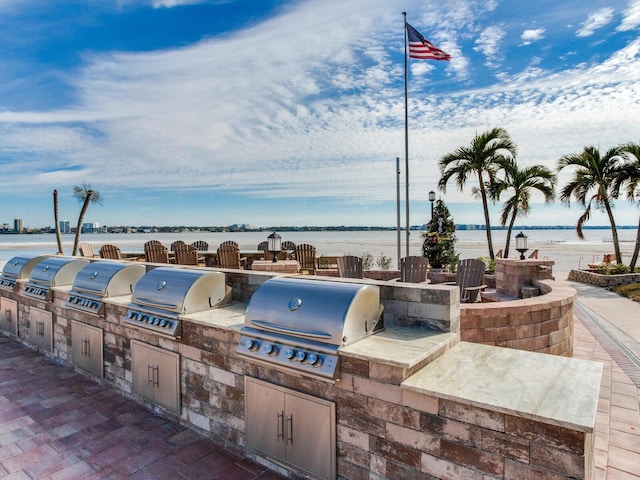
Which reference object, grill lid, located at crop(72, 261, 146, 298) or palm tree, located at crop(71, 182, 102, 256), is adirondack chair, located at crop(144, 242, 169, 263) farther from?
palm tree, located at crop(71, 182, 102, 256)

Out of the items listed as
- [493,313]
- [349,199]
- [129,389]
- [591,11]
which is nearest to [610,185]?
[591,11]

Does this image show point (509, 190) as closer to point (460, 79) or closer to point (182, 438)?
point (460, 79)

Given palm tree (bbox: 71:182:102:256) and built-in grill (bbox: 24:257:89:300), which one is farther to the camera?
palm tree (bbox: 71:182:102:256)

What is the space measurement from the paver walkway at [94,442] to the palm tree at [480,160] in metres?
10.9

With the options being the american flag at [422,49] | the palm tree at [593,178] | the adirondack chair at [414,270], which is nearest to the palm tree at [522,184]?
the palm tree at [593,178]

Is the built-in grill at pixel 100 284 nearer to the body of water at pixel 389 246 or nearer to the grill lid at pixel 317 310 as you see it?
the grill lid at pixel 317 310

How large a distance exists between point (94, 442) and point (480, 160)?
12206 millimetres

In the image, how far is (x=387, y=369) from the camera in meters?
2.05

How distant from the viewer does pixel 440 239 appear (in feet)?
33.3

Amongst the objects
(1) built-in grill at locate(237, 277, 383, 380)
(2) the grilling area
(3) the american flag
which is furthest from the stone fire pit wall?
(3) the american flag

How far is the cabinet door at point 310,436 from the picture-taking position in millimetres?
2307

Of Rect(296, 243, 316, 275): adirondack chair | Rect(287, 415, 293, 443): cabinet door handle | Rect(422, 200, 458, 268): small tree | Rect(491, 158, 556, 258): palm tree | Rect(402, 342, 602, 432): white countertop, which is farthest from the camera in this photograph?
Rect(491, 158, 556, 258): palm tree

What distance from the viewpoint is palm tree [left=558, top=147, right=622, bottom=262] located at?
12455mm

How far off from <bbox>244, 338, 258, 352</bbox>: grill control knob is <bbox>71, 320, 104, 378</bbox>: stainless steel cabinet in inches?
99.4
